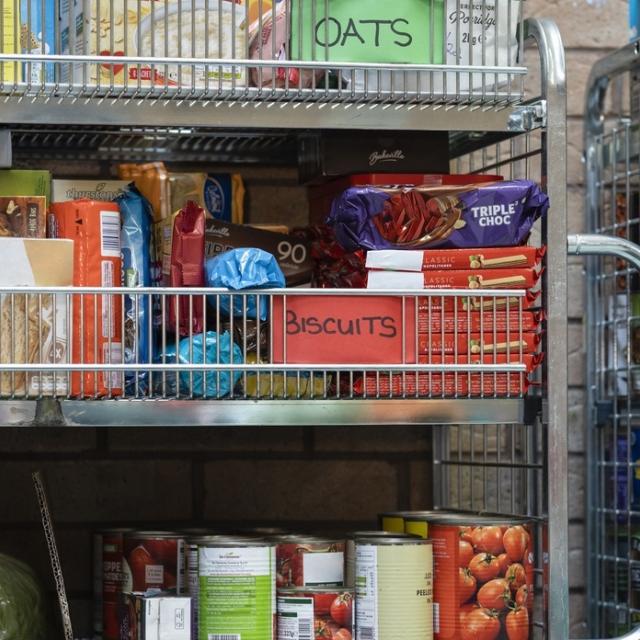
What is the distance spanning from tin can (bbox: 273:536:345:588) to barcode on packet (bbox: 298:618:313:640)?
0.06 metres

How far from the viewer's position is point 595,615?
2.45 meters

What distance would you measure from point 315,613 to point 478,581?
0.25 meters

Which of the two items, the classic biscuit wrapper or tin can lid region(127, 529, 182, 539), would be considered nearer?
the classic biscuit wrapper

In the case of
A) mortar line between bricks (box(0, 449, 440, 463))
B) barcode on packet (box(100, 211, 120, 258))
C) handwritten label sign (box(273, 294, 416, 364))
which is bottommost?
mortar line between bricks (box(0, 449, 440, 463))

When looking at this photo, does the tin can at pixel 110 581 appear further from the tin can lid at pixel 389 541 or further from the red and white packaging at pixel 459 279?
the red and white packaging at pixel 459 279

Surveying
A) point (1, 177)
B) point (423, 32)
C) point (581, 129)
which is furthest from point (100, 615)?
point (581, 129)

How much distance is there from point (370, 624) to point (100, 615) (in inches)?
18.3

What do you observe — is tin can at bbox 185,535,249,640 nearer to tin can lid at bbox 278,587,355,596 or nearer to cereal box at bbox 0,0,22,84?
tin can lid at bbox 278,587,355,596

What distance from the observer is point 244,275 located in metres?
1.78

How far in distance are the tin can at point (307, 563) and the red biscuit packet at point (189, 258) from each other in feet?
1.13

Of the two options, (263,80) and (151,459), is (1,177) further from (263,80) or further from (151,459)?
(151,459)

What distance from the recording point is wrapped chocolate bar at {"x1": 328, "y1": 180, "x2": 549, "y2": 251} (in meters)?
1.86

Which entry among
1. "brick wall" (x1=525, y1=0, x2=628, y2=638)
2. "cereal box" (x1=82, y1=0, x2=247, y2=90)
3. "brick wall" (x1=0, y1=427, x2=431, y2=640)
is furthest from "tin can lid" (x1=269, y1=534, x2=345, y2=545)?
"brick wall" (x1=525, y1=0, x2=628, y2=638)

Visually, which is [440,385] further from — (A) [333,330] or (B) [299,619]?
(B) [299,619]
